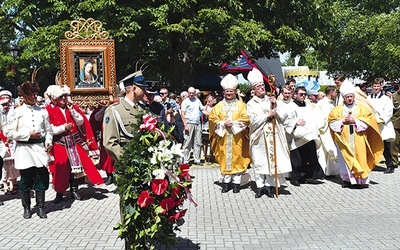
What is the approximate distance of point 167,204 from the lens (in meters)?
4.73

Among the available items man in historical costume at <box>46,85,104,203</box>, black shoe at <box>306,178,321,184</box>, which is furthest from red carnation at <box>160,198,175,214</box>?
black shoe at <box>306,178,321,184</box>

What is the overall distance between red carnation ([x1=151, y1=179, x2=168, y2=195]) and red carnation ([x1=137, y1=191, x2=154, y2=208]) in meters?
0.07

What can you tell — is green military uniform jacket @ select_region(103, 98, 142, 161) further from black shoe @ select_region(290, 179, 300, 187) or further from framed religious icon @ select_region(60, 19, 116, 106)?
black shoe @ select_region(290, 179, 300, 187)

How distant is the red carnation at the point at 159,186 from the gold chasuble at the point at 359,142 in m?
5.02

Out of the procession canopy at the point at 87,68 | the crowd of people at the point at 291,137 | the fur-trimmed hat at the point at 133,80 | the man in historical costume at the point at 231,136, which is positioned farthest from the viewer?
the procession canopy at the point at 87,68

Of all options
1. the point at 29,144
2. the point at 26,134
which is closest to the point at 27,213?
the point at 29,144

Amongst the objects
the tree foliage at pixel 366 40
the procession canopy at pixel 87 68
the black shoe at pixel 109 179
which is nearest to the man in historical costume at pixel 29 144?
the procession canopy at pixel 87 68

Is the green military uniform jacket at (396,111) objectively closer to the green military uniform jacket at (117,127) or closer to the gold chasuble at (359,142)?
the gold chasuble at (359,142)

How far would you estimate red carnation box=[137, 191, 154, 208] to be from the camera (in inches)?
181

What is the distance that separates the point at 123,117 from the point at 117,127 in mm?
137

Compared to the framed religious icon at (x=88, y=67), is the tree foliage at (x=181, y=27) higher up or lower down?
higher up

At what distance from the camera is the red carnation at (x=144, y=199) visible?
461 cm

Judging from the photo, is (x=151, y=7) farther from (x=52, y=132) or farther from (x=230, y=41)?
A: (x=52, y=132)

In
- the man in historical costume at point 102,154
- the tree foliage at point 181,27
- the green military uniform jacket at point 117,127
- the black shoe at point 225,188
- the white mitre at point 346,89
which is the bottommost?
the black shoe at point 225,188
